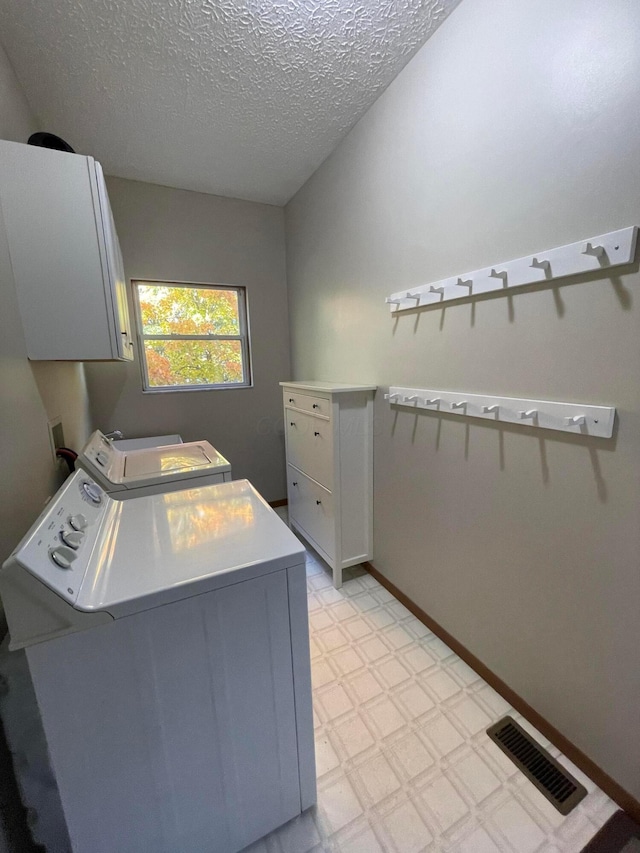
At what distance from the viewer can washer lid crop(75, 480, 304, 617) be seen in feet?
2.45

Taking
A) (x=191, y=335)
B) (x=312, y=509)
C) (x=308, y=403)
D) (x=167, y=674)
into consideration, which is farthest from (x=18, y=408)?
(x=191, y=335)

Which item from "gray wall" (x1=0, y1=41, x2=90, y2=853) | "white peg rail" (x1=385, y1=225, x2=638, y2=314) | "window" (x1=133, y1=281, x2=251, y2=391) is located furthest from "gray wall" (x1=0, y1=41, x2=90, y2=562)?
"white peg rail" (x1=385, y1=225, x2=638, y2=314)

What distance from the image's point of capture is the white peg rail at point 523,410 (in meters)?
0.99

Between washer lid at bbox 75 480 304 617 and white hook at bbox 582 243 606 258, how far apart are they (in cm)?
112

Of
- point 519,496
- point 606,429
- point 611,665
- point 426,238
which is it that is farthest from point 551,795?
point 426,238

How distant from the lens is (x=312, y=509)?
7.23 feet

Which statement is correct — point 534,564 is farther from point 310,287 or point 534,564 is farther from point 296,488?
point 310,287

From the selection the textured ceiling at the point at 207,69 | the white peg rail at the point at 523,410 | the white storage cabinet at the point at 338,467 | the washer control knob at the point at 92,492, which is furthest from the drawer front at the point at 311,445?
the textured ceiling at the point at 207,69

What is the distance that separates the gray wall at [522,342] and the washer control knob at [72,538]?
4.41ft

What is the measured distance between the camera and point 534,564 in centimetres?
122

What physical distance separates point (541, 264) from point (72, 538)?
5.00 feet

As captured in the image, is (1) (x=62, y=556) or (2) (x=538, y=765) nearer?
(1) (x=62, y=556)

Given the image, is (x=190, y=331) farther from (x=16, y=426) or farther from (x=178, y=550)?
(x=178, y=550)

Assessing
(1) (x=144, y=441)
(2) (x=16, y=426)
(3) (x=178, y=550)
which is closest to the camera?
(3) (x=178, y=550)
